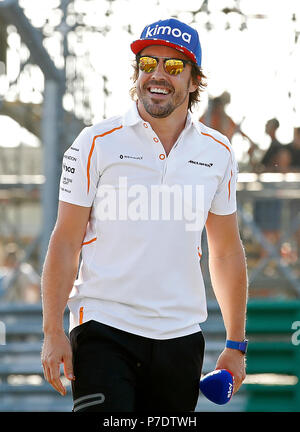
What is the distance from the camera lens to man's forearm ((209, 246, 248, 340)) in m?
3.16

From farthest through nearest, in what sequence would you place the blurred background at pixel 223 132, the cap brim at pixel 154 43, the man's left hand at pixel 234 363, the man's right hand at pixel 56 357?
1. the blurred background at pixel 223 132
2. the man's left hand at pixel 234 363
3. the cap brim at pixel 154 43
4. the man's right hand at pixel 56 357

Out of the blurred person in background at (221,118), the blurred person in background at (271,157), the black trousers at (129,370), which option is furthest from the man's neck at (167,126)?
the blurred person in background at (271,157)

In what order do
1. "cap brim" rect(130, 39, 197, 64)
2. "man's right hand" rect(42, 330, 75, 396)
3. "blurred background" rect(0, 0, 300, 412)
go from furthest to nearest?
"blurred background" rect(0, 0, 300, 412) → "cap brim" rect(130, 39, 197, 64) → "man's right hand" rect(42, 330, 75, 396)

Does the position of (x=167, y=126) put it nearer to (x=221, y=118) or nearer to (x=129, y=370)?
(x=129, y=370)

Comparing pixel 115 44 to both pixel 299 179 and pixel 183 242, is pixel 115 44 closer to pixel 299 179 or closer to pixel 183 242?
pixel 299 179

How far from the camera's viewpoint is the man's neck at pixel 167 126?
9.84 ft

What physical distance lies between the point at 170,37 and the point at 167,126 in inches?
11.8

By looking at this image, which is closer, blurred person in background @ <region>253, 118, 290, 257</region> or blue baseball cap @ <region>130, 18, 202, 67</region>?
blue baseball cap @ <region>130, 18, 202, 67</region>

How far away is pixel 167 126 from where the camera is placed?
3.03m

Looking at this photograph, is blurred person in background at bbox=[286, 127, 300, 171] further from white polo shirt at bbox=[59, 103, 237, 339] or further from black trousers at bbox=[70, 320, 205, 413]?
black trousers at bbox=[70, 320, 205, 413]

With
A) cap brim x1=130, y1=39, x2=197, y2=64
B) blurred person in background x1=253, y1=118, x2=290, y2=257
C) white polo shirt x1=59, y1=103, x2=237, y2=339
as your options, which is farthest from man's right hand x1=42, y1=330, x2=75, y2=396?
blurred person in background x1=253, y1=118, x2=290, y2=257

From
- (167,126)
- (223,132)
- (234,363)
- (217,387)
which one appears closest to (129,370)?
(217,387)

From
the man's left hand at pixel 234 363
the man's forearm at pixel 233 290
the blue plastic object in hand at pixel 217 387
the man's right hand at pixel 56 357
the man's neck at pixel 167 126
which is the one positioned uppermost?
the man's neck at pixel 167 126

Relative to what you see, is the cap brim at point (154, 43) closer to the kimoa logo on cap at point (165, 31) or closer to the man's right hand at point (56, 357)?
the kimoa logo on cap at point (165, 31)
